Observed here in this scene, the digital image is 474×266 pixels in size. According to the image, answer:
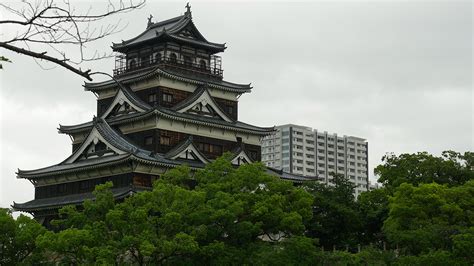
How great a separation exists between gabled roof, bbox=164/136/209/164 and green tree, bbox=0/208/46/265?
1414 centimetres

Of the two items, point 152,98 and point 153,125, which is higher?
point 152,98

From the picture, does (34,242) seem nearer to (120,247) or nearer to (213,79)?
(120,247)

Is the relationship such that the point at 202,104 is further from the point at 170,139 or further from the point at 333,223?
the point at 333,223

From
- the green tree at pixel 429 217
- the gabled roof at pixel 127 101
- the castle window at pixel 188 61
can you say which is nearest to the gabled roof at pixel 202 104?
the gabled roof at pixel 127 101

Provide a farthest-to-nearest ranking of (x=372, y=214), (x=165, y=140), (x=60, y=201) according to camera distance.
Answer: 1. (x=165, y=140)
2. (x=60, y=201)
3. (x=372, y=214)

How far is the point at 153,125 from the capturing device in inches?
2078

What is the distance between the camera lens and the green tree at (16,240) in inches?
1483

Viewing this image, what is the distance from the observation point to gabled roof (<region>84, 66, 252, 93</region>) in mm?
54469

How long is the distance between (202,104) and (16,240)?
20335mm

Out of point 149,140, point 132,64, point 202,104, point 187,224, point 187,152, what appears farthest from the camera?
point 132,64

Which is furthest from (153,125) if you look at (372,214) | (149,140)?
(372,214)

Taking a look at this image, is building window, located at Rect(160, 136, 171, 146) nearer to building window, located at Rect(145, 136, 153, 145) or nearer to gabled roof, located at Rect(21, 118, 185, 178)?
building window, located at Rect(145, 136, 153, 145)

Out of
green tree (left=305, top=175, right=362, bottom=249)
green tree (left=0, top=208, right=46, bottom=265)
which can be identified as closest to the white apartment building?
green tree (left=305, top=175, right=362, bottom=249)

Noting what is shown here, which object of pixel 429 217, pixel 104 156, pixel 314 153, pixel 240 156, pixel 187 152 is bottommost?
pixel 429 217
